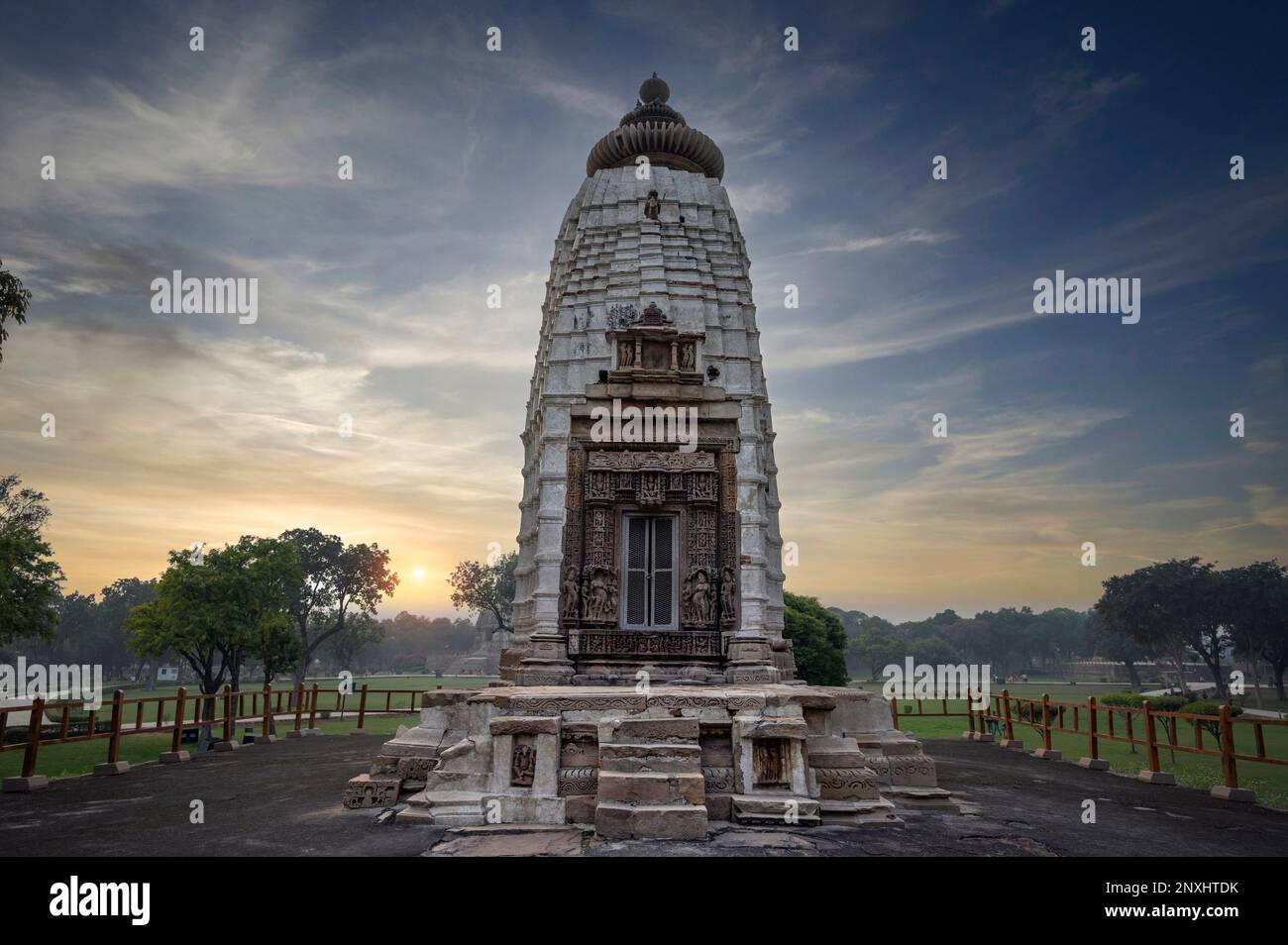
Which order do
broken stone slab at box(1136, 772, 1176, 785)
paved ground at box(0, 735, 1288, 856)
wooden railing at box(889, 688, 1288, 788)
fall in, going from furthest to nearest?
broken stone slab at box(1136, 772, 1176, 785) → wooden railing at box(889, 688, 1288, 788) → paved ground at box(0, 735, 1288, 856)

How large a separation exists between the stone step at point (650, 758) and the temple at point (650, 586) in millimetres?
22

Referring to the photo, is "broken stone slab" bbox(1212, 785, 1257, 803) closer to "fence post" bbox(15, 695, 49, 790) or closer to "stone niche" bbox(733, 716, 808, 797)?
"stone niche" bbox(733, 716, 808, 797)

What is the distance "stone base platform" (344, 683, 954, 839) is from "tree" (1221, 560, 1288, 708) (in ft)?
183

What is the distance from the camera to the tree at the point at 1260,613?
5028 centimetres

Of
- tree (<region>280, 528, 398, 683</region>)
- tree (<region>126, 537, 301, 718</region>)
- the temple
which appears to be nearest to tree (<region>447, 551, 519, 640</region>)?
tree (<region>280, 528, 398, 683</region>)

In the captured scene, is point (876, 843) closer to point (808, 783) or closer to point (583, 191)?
point (808, 783)

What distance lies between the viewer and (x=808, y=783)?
29.5 feet

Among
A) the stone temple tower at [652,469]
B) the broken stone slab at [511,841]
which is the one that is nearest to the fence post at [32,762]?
the stone temple tower at [652,469]

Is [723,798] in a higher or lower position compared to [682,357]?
lower

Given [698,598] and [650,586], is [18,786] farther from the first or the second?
[698,598]

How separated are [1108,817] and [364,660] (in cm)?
11188

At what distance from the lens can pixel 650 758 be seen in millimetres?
8680

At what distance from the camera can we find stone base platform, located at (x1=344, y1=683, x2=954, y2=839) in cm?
827
